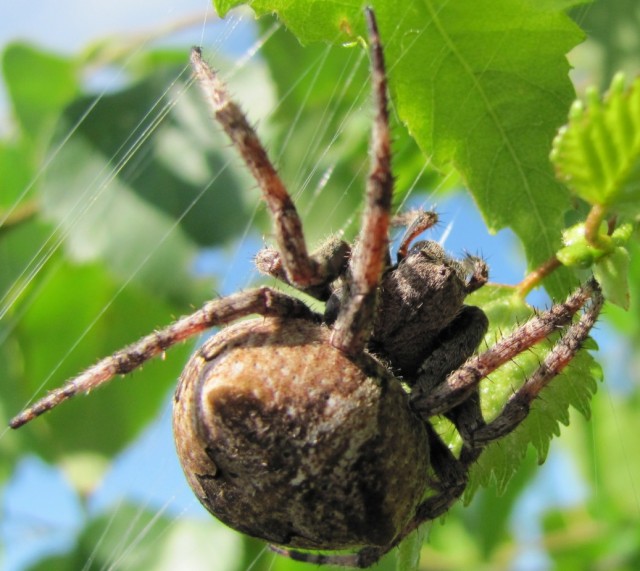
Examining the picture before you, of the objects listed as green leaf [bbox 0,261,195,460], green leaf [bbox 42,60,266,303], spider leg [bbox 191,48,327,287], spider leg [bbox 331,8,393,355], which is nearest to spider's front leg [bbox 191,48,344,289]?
spider leg [bbox 191,48,327,287]

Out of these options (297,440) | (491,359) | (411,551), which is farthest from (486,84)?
(411,551)

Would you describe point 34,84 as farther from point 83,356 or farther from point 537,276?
point 537,276

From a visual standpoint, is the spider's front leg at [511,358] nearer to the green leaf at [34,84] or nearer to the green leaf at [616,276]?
the green leaf at [616,276]

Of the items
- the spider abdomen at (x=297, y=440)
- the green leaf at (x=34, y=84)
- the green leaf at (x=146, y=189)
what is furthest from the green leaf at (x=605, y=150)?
the green leaf at (x=34, y=84)

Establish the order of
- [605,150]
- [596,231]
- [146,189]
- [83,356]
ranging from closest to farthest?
[605,150]
[596,231]
[146,189]
[83,356]

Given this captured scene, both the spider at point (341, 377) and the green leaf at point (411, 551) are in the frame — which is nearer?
the spider at point (341, 377)

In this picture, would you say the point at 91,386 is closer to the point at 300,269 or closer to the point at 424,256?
the point at 300,269
